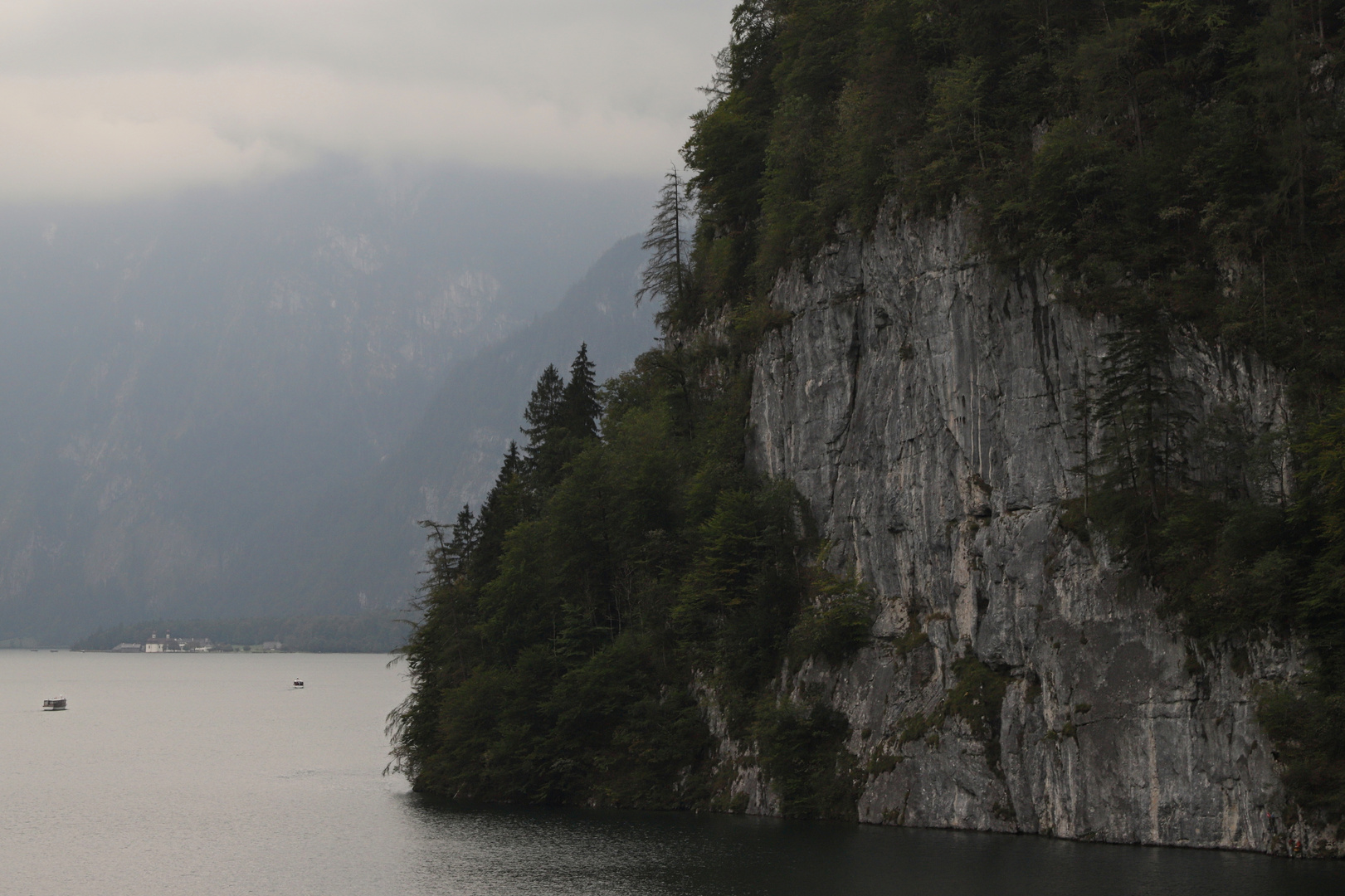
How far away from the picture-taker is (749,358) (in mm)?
71000

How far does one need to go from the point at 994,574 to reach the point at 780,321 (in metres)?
20.5

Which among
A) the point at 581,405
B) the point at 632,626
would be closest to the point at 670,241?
the point at 581,405

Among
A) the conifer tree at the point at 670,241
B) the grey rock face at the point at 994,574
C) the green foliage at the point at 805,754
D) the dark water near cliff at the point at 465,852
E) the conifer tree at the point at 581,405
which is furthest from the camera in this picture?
the conifer tree at the point at 581,405

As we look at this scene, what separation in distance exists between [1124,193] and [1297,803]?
2408 centimetres

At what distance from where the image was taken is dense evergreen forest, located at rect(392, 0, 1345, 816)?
45.1 m

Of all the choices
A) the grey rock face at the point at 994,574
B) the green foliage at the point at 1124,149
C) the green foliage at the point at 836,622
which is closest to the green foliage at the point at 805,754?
the grey rock face at the point at 994,574

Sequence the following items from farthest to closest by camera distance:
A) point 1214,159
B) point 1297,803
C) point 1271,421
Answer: point 1214,159 < point 1271,421 < point 1297,803

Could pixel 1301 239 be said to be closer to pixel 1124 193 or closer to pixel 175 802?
pixel 1124 193

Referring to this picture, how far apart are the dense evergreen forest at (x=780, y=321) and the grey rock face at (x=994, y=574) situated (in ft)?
4.15

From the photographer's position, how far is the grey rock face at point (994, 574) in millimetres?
44906

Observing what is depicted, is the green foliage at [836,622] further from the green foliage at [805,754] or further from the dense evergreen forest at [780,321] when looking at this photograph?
the green foliage at [805,754]

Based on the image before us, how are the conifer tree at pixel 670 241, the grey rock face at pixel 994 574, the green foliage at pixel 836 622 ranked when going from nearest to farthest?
the grey rock face at pixel 994 574 < the green foliage at pixel 836 622 < the conifer tree at pixel 670 241

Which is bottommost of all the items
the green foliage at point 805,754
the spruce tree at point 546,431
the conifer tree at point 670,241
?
the green foliage at point 805,754

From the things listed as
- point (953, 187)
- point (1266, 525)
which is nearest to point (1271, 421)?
point (1266, 525)
